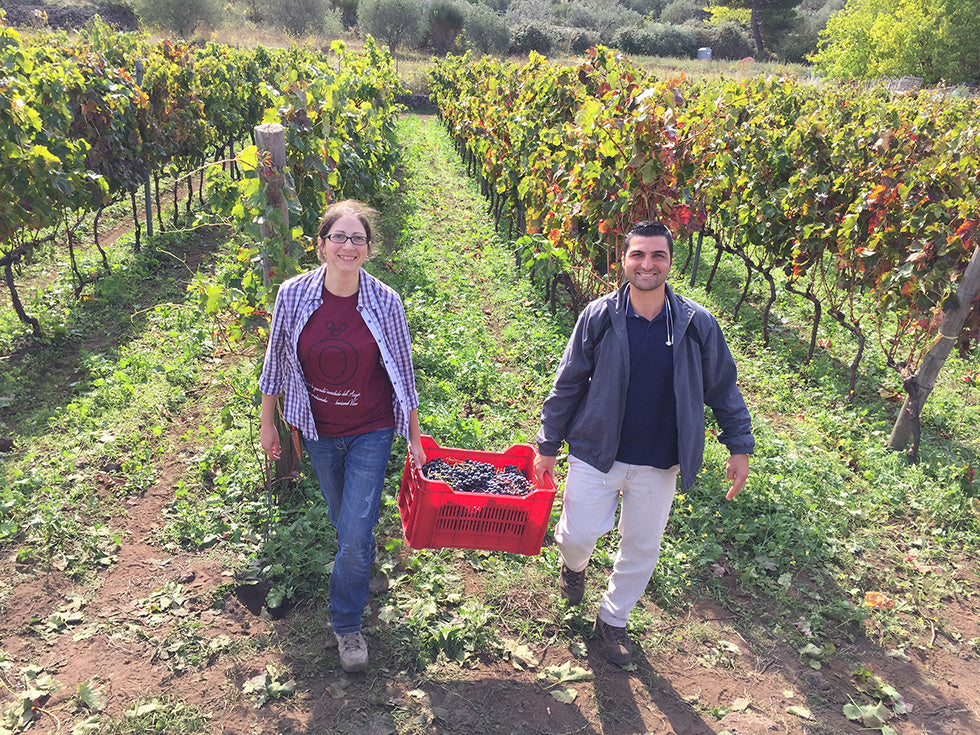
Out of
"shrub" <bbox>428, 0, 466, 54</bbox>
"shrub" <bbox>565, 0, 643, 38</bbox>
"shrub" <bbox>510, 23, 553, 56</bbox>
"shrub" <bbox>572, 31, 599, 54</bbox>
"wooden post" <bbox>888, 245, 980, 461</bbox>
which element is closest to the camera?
"wooden post" <bbox>888, 245, 980, 461</bbox>

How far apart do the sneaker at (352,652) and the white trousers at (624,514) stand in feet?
3.67

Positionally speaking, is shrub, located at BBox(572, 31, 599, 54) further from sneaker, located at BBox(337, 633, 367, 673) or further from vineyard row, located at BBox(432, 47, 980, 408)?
sneaker, located at BBox(337, 633, 367, 673)

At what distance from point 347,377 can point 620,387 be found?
48.6 inches

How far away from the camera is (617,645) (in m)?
3.48

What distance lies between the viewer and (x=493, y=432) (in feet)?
17.5

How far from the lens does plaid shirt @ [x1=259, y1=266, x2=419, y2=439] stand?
3.02 meters

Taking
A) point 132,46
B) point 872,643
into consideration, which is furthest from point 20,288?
point 132,46

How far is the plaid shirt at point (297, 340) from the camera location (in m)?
3.02

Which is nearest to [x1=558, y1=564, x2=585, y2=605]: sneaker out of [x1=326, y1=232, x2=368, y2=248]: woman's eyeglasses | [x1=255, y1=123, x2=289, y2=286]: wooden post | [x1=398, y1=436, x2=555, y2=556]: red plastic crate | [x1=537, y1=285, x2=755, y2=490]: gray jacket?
[x1=398, y1=436, x2=555, y2=556]: red plastic crate

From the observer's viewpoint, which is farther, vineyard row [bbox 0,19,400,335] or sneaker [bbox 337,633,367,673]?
vineyard row [bbox 0,19,400,335]

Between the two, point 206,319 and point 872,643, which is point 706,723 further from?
point 206,319

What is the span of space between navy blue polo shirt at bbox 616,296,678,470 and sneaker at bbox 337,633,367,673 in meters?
1.56

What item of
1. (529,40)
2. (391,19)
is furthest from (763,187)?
(529,40)

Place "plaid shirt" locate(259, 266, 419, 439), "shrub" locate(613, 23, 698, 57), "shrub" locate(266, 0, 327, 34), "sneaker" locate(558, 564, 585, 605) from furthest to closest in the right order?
"shrub" locate(613, 23, 698, 57) < "shrub" locate(266, 0, 327, 34) < "sneaker" locate(558, 564, 585, 605) < "plaid shirt" locate(259, 266, 419, 439)
